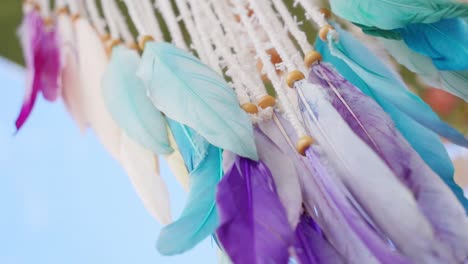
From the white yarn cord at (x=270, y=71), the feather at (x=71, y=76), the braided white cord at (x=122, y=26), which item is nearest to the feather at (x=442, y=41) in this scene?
the white yarn cord at (x=270, y=71)

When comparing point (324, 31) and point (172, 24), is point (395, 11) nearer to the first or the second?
point (324, 31)

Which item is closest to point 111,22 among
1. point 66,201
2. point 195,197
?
point 195,197

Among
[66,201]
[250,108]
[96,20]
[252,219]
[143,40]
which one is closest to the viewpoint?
[252,219]

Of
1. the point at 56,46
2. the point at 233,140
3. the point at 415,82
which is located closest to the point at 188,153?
the point at 233,140

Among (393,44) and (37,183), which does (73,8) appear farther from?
(37,183)

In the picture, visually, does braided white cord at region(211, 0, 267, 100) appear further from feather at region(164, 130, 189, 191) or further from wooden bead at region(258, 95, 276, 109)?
feather at region(164, 130, 189, 191)

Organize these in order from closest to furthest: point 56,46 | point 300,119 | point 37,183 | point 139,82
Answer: point 300,119 < point 139,82 < point 56,46 < point 37,183

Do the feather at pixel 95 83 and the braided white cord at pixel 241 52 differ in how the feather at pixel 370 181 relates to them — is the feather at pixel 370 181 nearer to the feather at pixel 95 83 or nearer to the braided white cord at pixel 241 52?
the braided white cord at pixel 241 52
